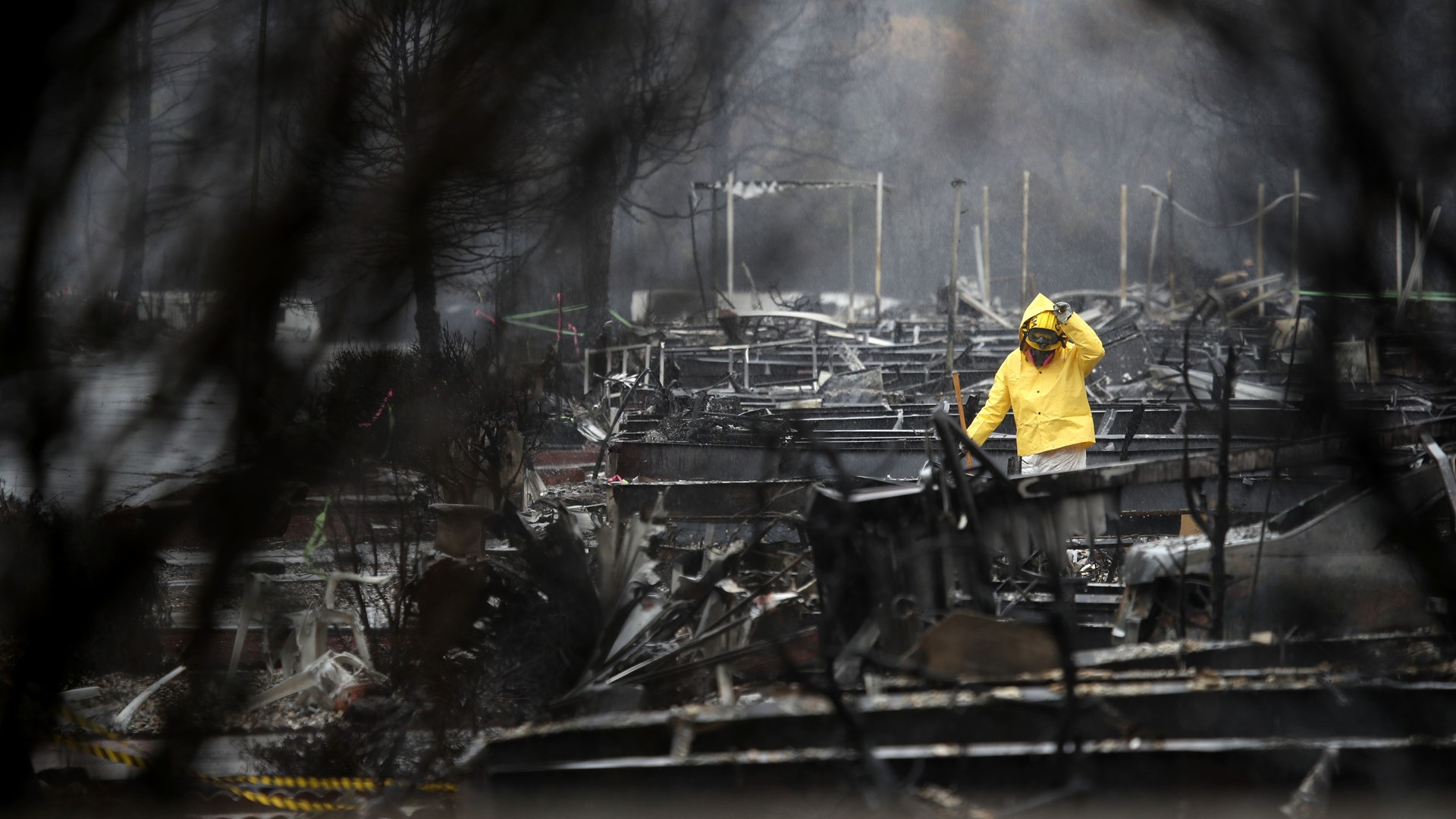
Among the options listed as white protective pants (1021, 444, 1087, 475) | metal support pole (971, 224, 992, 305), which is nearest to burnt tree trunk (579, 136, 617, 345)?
white protective pants (1021, 444, 1087, 475)

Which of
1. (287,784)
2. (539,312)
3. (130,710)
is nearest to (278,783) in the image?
(287,784)

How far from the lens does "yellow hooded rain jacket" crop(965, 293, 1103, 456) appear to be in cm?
581

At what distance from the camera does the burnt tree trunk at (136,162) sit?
14.9 feet

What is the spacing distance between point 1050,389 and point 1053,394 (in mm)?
32

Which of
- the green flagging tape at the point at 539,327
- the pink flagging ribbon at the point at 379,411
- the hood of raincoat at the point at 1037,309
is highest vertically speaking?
the green flagging tape at the point at 539,327

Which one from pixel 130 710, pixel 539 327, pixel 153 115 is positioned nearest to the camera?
pixel 130 710

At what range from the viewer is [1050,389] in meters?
5.82

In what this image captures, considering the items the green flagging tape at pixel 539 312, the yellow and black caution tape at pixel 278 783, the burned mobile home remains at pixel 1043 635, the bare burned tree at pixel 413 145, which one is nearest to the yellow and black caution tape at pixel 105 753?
the yellow and black caution tape at pixel 278 783

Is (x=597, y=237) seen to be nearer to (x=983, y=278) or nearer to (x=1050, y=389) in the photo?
(x=983, y=278)

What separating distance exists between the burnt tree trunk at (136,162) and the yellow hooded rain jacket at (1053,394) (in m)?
4.47

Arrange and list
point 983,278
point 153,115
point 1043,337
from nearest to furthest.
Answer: point 153,115 < point 1043,337 < point 983,278

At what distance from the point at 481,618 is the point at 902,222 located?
2671 cm

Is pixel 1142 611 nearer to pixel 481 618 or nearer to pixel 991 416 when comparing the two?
pixel 991 416

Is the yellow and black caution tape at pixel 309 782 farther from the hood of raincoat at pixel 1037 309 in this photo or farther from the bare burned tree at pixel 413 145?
the hood of raincoat at pixel 1037 309
